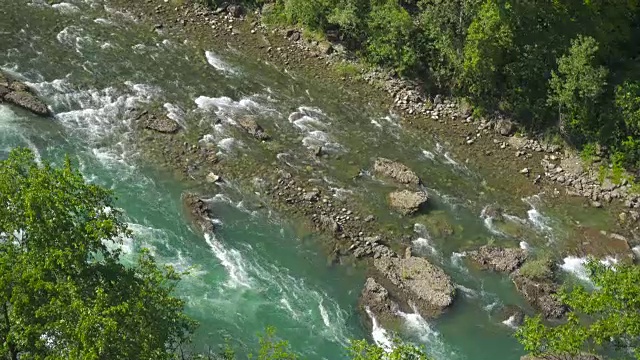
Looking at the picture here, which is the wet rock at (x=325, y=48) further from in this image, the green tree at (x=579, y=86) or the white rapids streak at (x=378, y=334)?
the white rapids streak at (x=378, y=334)

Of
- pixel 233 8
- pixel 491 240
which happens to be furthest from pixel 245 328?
pixel 233 8

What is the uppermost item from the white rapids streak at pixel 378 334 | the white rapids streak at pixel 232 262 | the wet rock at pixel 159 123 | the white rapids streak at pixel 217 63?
the white rapids streak at pixel 217 63

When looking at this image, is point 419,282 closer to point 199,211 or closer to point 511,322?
point 511,322

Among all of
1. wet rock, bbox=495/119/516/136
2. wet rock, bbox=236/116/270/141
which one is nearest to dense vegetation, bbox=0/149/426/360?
wet rock, bbox=236/116/270/141

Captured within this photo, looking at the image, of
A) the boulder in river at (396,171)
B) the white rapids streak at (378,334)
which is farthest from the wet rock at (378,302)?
the boulder in river at (396,171)

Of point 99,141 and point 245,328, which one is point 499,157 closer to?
point 245,328

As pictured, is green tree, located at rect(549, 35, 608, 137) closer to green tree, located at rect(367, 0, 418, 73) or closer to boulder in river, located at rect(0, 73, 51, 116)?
green tree, located at rect(367, 0, 418, 73)
